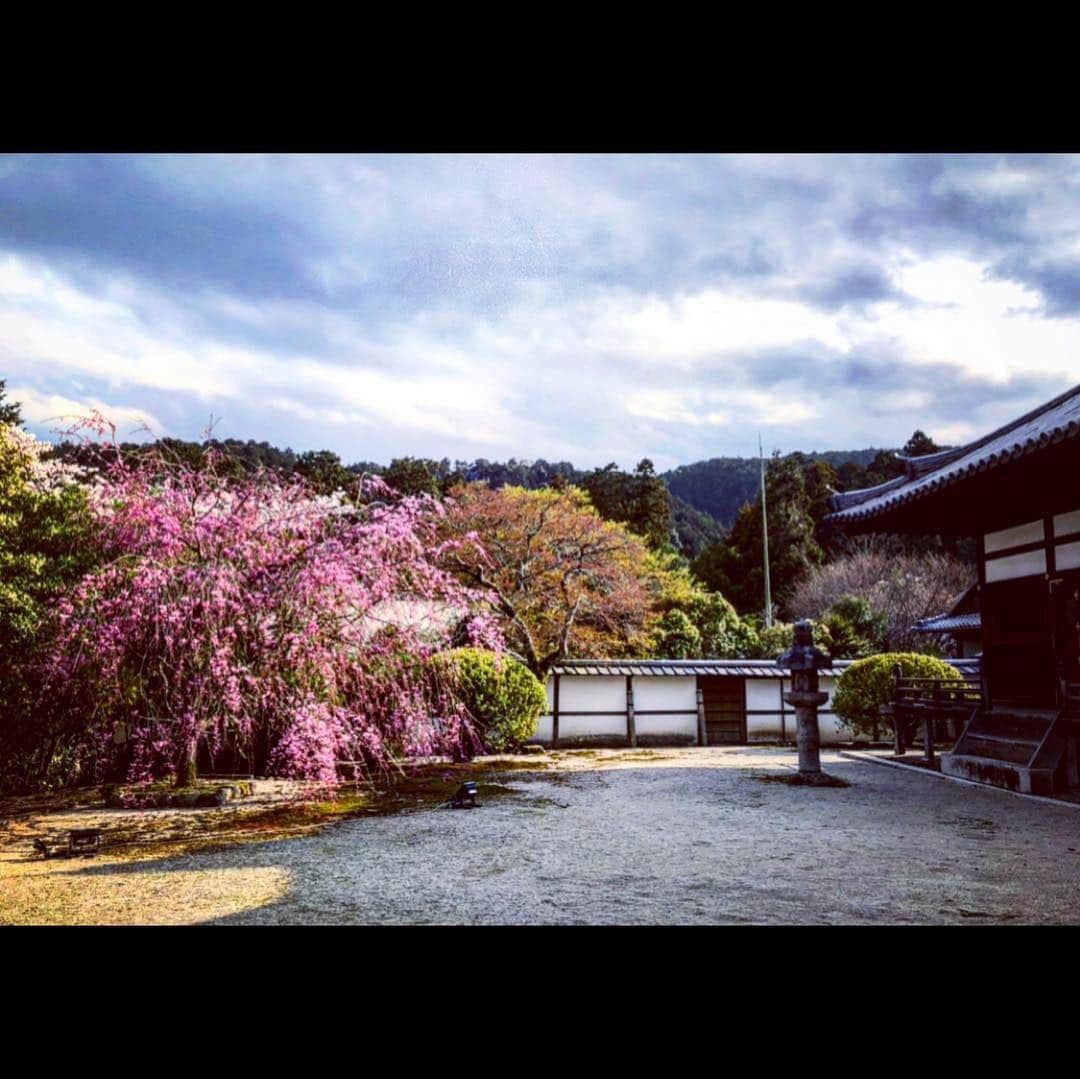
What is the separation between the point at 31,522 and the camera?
18.1 ft

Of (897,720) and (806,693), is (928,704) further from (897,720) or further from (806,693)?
(806,693)

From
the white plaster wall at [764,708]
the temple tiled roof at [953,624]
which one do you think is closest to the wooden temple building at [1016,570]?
the white plaster wall at [764,708]

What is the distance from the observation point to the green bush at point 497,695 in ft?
24.2

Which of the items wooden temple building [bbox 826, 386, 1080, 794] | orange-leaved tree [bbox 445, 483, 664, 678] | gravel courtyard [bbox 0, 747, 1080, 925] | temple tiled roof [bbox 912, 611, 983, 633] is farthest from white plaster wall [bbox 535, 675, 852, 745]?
gravel courtyard [bbox 0, 747, 1080, 925]

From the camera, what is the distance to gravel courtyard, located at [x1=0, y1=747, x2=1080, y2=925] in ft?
9.71

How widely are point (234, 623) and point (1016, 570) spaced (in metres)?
5.44

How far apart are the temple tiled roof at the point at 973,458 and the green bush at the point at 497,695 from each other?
10.6 feet

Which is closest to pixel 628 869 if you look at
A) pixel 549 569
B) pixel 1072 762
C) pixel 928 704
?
pixel 1072 762

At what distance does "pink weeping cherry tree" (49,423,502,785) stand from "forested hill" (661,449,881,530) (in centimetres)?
1581

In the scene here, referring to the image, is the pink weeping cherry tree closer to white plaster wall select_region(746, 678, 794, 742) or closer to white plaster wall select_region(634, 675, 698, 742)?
white plaster wall select_region(634, 675, 698, 742)
